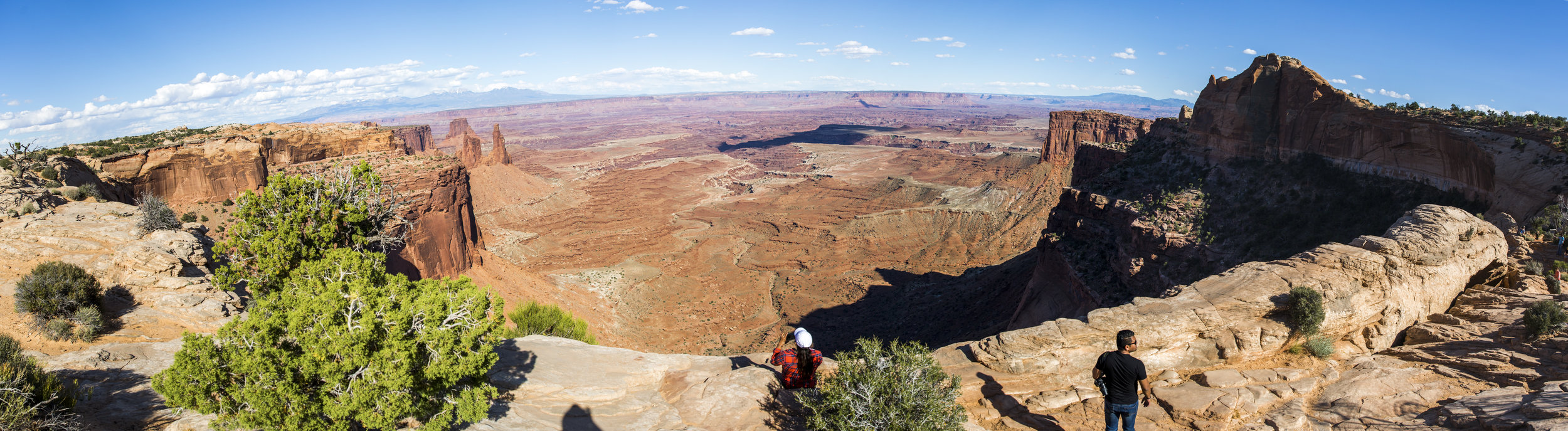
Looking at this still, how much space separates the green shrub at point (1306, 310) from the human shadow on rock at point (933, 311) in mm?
17129

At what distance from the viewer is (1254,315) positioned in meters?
11.5

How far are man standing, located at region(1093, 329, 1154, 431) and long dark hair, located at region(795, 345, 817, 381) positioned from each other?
13.4 feet

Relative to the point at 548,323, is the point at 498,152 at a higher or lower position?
higher

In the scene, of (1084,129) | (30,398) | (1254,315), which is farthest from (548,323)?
(1084,129)

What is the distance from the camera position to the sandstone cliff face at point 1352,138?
59.9 ft

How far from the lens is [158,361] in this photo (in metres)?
10.9

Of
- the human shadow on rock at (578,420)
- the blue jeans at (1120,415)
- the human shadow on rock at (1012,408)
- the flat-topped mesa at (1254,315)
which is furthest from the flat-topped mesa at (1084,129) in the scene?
the human shadow on rock at (578,420)

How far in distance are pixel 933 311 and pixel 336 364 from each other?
31.1m

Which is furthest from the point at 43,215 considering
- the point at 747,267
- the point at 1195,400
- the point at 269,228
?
the point at 747,267

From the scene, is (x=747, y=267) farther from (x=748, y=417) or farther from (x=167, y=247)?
(x=748, y=417)

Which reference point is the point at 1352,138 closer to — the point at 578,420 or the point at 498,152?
the point at 578,420

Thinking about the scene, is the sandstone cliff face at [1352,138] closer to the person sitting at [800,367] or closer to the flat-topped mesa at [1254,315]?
the flat-topped mesa at [1254,315]

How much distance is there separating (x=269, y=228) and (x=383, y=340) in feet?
17.5

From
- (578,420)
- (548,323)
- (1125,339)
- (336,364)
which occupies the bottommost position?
(548,323)
